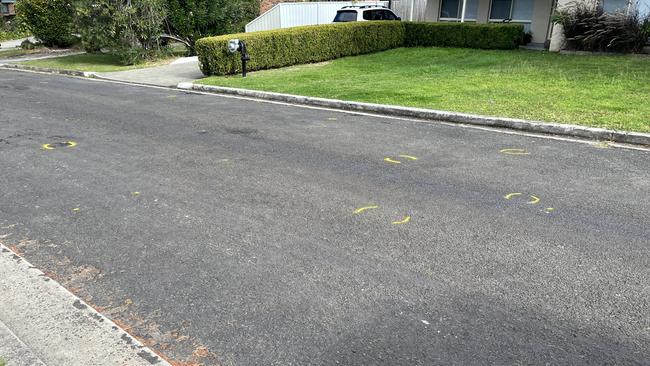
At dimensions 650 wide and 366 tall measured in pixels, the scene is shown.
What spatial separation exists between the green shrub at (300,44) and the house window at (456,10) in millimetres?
3169

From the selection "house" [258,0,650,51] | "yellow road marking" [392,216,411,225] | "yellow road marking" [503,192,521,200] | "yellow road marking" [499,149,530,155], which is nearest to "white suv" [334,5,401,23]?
"house" [258,0,650,51]

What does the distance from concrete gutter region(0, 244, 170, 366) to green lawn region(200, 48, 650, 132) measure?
7439 millimetres

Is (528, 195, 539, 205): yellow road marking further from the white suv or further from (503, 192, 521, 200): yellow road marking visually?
the white suv

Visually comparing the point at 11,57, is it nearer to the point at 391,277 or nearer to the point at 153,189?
the point at 153,189

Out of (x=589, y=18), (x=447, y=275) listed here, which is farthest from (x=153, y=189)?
(x=589, y=18)

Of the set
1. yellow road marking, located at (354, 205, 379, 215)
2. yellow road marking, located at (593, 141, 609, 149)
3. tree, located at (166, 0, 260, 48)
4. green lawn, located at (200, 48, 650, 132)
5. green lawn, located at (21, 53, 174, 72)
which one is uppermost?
tree, located at (166, 0, 260, 48)

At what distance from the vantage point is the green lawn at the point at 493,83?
9.21 meters

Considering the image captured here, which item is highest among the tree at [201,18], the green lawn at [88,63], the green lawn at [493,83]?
the tree at [201,18]

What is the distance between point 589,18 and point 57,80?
55.7ft

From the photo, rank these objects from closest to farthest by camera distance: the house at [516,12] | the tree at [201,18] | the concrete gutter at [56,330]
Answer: the concrete gutter at [56,330], the house at [516,12], the tree at [201,18]

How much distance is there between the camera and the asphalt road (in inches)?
126

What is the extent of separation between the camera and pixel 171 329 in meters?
3.31

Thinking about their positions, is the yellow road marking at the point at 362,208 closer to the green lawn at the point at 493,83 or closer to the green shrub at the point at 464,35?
the green lawn at the point at 493,83

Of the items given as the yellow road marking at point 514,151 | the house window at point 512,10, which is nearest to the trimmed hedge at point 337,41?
the house window at point 512,10
